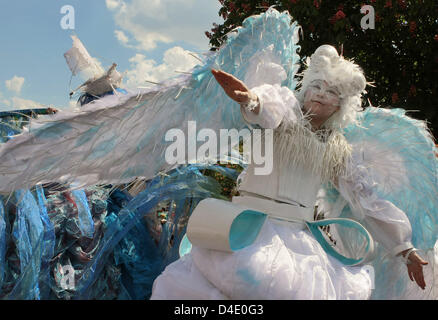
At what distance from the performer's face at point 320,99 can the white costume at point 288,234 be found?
123mm

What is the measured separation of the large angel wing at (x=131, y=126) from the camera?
6.31 feet

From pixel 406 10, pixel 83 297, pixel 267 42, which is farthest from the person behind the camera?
pixel 406 10

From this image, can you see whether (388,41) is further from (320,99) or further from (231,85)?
(231,85)

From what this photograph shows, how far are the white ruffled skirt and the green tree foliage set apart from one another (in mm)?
3313

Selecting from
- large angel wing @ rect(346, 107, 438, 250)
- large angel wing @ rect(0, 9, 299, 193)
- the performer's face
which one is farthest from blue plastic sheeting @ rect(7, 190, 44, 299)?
large angel wing @ rect(346, 107, 438, 250)

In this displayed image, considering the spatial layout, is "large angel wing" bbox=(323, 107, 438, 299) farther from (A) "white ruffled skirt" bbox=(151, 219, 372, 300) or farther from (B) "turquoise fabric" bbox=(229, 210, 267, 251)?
(B) "turquoise fabric" bbox=(229, 210, 267, 251)

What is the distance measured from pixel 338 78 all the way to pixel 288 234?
32.0 inches

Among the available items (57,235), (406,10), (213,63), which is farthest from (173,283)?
(406,10)

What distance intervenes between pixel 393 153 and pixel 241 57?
1048 millimetres

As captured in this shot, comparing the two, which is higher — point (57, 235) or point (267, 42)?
point (267, 42)

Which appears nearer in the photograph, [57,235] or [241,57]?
[241,57]

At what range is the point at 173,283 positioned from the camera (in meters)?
1.82

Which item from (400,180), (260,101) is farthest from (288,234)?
(400,180)
